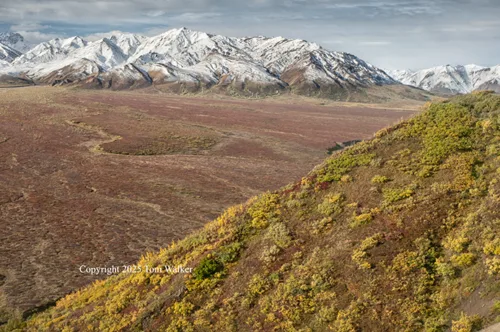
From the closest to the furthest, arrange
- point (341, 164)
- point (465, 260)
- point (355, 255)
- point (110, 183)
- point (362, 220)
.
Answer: point (465, 260) → point (355, 255) → point (362, 220) → point (341, 164) → point (110, 183)

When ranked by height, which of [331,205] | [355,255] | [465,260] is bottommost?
[355,255]

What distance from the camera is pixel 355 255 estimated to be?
13.0 meters

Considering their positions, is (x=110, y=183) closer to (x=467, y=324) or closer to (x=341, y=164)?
(x=341, y=164)

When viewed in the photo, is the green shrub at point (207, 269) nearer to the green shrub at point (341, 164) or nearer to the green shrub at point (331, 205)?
the green shrub at point (331, 205)

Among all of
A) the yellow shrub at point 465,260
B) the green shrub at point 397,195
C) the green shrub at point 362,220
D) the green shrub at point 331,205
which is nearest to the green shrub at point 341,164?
the green shrub at point 331,205

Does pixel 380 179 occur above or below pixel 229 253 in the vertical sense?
above

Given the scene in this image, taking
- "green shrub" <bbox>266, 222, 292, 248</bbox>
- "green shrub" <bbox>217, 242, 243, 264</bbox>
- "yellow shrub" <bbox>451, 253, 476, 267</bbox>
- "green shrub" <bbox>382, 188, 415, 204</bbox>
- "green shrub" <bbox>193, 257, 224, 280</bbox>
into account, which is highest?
"green shrub" <bbox>382, 188, 415, 204</bbox>

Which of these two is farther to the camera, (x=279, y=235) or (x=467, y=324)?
(x=279, y=235)

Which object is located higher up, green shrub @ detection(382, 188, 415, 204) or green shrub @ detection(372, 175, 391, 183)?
green shrub @ detection(372, 175, 391, 183)

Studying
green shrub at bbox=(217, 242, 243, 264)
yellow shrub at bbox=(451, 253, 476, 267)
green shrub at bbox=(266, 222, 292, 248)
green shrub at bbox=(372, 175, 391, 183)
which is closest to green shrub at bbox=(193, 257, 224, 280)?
green shrub at bbox=(217, 242, 243, 264)

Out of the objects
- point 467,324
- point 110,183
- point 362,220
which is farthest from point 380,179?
point 110,183

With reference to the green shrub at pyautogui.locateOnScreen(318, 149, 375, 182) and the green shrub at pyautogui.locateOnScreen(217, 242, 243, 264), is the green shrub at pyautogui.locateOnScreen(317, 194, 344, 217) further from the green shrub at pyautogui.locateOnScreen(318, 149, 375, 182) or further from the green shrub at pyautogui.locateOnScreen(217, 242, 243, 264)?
the green shrub at pyautogui.locateOnScreen(217, 242, 243, 264)

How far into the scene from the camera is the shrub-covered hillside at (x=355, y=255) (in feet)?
37.6

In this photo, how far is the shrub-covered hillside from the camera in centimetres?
1147
